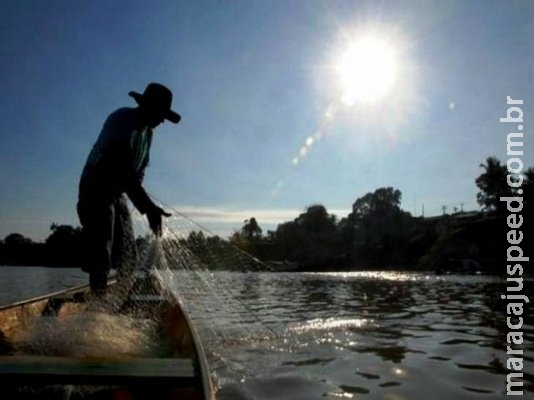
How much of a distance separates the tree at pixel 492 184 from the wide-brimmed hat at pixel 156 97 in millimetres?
99814

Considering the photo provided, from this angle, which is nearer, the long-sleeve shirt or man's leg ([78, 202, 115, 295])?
the long-sleeve shirt

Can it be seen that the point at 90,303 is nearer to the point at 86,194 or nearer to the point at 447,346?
the point at 86,194

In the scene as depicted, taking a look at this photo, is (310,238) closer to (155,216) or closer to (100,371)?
(155,216)

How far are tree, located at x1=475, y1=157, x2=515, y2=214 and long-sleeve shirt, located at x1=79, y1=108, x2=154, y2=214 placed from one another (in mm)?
100050

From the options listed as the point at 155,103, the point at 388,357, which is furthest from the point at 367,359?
the point at 155,103

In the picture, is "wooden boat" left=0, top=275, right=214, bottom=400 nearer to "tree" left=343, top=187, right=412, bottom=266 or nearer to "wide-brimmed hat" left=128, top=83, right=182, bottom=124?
"wide-brimmed hat" left=128, top=83, right=182, bottom=124

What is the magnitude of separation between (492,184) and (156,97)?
107725mm

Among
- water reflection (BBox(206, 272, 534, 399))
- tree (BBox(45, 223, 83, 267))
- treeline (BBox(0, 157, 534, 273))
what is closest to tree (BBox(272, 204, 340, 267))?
treeline (BBox(0, 157, 534, 273))

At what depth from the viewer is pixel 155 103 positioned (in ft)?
19.0

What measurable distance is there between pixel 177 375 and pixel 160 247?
17.5 feet

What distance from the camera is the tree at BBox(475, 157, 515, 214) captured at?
98456 mm

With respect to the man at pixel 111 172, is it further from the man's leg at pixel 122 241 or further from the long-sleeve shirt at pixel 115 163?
the man's leg at pixel 122 241

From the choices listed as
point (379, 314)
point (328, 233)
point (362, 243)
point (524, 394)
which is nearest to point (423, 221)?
point (362, 243)

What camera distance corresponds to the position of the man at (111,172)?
5.46 meters
